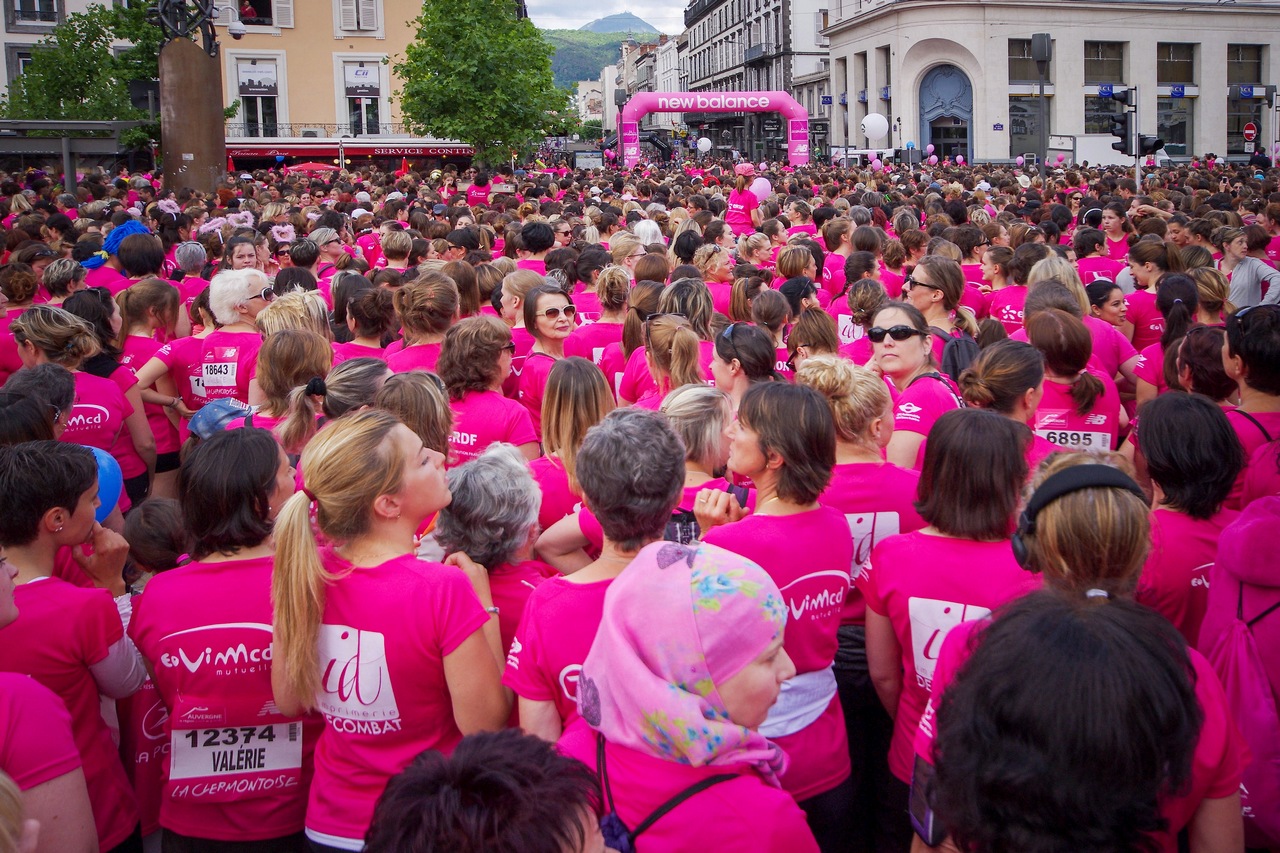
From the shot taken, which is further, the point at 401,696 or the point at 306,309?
the point at 306,309

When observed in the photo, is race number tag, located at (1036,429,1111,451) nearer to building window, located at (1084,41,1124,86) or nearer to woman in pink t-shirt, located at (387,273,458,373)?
woman in pink t-shirt, located at (387,273,458,373)

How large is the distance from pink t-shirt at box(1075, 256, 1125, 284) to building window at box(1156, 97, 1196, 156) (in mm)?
47277

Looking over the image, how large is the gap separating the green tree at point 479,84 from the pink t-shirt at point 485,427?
22293mm

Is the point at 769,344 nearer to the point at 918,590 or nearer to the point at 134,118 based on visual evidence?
the point at 918,590

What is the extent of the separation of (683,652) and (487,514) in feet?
4.17

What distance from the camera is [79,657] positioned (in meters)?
2.73

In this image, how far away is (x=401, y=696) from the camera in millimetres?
2596

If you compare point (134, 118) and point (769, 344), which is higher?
point (134, 118)

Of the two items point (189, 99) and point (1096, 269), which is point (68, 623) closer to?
point (1096, 269)

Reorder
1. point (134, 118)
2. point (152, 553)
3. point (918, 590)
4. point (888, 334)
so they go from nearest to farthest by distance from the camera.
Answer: point (918, 590), point (152, 553), point (888, 334), point (134, 118)

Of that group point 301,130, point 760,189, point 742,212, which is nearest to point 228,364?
point 742,212

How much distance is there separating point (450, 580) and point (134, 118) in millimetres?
28879

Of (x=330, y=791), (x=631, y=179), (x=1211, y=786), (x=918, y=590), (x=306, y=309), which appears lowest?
(x=330, y=791)

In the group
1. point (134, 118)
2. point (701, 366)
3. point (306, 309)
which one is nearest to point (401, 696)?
point (701, 366)
